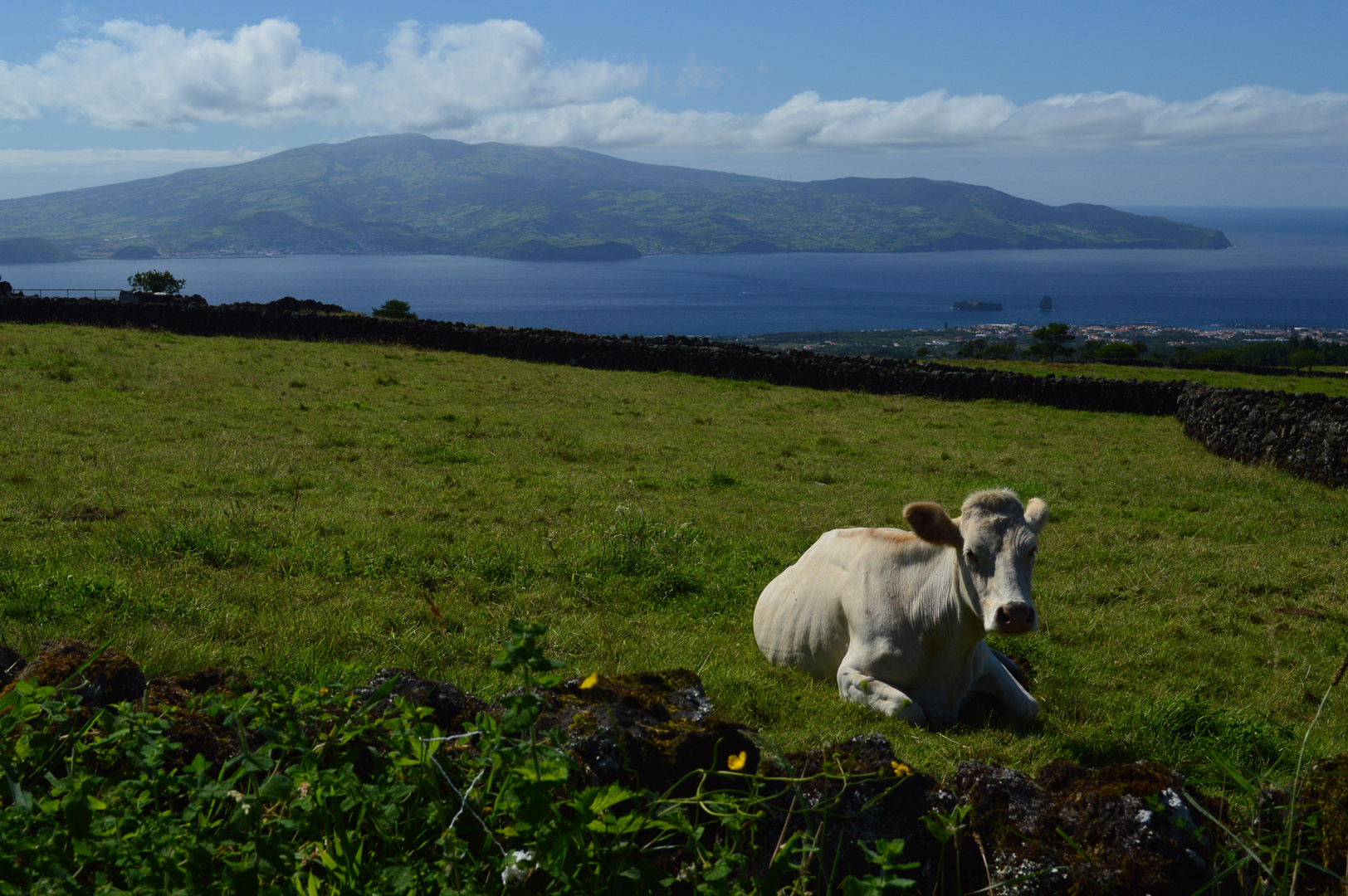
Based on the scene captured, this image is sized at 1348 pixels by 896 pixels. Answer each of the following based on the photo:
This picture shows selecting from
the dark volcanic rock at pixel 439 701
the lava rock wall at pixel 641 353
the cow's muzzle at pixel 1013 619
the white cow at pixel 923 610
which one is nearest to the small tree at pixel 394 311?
the lava rock wall at pixel 641 353

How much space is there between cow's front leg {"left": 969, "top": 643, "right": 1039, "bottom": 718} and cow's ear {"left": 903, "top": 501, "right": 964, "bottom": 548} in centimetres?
74

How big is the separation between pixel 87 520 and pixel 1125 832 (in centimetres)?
809

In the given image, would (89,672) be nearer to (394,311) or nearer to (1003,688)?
(1003,688)

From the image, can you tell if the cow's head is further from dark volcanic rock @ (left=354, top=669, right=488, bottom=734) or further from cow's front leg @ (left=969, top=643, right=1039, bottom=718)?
dark volcanic rock @ (left=354, top=669, right=488, bottom=734)

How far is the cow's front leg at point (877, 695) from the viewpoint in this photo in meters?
4.64

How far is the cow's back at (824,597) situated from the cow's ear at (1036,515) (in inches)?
29.1

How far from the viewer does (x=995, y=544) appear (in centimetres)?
449

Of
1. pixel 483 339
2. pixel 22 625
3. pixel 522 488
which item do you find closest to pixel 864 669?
pixel 22 625

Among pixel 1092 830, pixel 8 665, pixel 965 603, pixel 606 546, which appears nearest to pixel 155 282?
pixel 606 546

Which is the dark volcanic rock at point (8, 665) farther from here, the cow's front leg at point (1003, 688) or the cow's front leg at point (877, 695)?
the cow's front leg at point (1003, 688)

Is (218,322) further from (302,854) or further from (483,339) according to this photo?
(302,854)

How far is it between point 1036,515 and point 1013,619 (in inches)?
28.3

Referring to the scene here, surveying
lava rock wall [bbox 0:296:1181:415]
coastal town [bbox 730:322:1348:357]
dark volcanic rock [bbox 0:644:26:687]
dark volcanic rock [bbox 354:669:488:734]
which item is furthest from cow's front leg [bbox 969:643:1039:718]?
coastal town [bbox 730:322:1348:357]

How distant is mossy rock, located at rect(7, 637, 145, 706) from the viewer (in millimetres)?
2709
